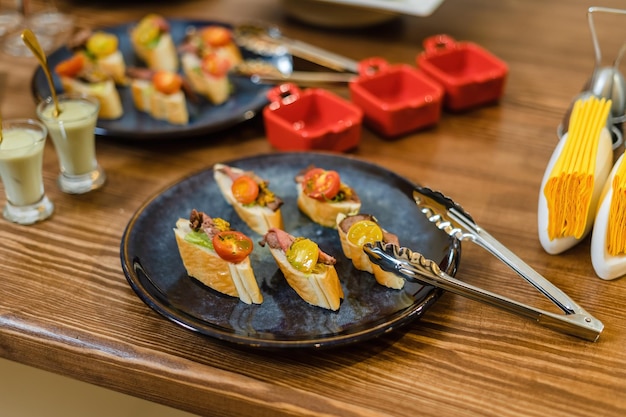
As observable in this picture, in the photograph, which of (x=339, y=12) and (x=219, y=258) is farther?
(x=339, y=12)

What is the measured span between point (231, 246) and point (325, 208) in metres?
0.22

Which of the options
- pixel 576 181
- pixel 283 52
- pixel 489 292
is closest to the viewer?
pixel 489 292

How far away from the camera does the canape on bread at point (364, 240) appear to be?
3.69 ft

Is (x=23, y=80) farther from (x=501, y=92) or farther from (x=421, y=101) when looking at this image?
(x=501, y=92)

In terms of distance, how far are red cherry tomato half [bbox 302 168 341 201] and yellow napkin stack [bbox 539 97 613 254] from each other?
350 millimetres

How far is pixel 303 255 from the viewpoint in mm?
1111

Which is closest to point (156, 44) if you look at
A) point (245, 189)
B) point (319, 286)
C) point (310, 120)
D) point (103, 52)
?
point (103, 52)

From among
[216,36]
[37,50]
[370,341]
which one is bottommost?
[370,341]

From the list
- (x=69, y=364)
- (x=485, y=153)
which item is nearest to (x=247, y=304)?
(x=69, y=364)

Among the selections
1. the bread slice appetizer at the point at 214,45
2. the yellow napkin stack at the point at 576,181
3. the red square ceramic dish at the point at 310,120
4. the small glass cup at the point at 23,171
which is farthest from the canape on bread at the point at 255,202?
the bread slice appetizer at the point at 214,45

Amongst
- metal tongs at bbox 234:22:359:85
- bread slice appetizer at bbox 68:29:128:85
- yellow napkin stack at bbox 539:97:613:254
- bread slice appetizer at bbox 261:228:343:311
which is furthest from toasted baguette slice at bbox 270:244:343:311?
bread slice appetizer at bbox 68:29:128:85

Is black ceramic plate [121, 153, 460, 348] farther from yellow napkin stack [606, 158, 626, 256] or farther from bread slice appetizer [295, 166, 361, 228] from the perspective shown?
yellow napkin stack [606, 158, 626, 256]

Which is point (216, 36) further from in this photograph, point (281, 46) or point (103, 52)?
point (103, 52)

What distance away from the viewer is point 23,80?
6.02 ft
